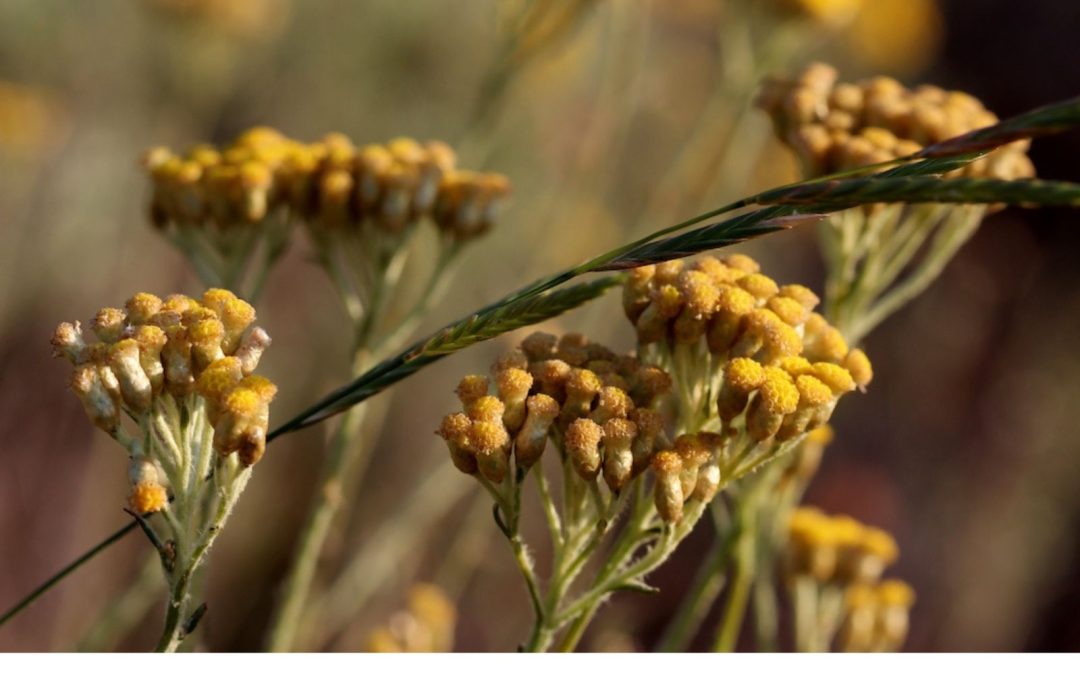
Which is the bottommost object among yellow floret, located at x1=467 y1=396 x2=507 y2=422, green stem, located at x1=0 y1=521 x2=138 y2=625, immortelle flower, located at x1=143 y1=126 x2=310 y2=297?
green stem, located at x1=0 y1=521 x2=138 y2=625

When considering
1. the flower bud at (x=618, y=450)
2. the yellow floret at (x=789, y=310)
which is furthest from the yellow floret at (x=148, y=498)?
the yellow floret at (x=789, y=310)

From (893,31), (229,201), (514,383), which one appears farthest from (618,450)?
(893,31)

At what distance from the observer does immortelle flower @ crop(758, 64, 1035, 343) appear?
1.82 metres

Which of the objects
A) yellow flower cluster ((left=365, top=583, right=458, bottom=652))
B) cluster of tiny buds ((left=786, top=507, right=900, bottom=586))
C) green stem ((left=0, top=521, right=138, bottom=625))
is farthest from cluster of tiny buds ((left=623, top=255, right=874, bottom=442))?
yellow flower cluster ((left=365, top=583, right=458, bottom=652))

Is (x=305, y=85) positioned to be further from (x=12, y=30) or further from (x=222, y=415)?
(x=222, y=415)

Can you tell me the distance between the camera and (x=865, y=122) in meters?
1.93

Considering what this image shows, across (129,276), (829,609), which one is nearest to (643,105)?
(129,276)

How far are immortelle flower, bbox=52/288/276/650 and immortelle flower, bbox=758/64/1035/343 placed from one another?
1034 millimetres

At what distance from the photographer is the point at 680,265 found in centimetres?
144

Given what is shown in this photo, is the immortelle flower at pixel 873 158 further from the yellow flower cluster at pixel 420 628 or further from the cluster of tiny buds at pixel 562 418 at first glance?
the yellow flower cluster at pixel 420 628

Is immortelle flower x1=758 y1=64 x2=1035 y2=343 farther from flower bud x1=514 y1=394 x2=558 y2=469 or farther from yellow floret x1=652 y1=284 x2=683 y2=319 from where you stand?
flower bud x1=514 y1=394 x2=558 y2=469

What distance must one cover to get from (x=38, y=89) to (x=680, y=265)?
12.1ft

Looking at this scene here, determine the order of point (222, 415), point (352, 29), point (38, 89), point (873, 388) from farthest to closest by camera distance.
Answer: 1. point (352, 29)
2. point (873, 388)
3. point (38, 89)
4. point (222, 415)

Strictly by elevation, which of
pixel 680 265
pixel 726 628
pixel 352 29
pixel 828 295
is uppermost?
pixel 352 29
